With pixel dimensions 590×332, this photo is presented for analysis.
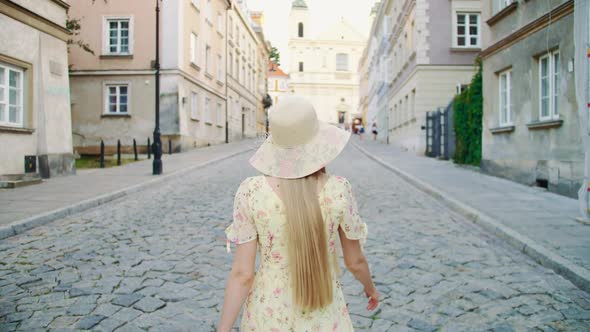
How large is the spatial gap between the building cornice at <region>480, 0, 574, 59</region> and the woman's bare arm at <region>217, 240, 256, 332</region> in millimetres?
9358

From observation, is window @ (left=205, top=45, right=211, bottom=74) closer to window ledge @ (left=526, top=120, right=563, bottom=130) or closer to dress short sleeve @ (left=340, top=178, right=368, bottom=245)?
window ledge @ (left=526, top=120, right=563, bottom=130)

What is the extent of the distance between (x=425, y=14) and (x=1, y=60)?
16962mm

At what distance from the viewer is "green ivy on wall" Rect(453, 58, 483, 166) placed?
15.0m

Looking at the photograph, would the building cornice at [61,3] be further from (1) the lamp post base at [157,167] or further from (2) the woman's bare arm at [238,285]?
(2) the woman's bare arm at [238,285]

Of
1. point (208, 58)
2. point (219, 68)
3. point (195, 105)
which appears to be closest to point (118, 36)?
point (195, 105)

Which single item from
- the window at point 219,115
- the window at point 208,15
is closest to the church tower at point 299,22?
the window at point 219,115

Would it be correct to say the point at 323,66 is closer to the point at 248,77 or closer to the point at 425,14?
the point at 248,77

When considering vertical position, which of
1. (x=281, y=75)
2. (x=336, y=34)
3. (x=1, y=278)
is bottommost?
(x=1, y=278)

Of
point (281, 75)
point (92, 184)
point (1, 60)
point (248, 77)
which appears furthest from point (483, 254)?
point (281, 75)

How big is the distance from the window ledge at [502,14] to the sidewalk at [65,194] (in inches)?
380

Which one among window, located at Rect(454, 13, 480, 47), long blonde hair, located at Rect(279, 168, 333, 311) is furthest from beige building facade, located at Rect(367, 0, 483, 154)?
long blonde hair, located at Rect(279, 168, 333, 311)

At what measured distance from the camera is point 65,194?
32.1 feet

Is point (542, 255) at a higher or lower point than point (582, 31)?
lower

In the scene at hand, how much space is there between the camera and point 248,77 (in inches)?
1764
